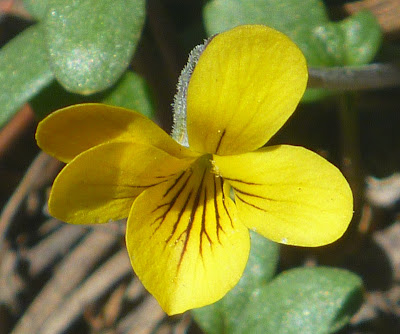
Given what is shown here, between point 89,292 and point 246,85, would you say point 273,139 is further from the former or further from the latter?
point 246,85

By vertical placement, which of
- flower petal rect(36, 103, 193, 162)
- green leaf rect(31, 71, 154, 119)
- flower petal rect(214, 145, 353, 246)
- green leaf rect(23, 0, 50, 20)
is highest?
flower petal rect(36, 103, 193, 162)

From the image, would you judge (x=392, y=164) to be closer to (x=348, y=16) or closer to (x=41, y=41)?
(x=348, y=16)

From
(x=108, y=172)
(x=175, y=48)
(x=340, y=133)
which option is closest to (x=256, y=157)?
(x=108, y=172)

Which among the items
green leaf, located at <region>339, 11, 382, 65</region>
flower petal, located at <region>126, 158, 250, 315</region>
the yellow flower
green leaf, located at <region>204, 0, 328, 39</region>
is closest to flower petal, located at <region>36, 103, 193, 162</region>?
the yellow flower

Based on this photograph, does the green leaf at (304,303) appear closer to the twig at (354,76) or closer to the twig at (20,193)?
the twig at (354,76)

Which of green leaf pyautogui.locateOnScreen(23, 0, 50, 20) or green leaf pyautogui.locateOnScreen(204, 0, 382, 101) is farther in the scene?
green leaf pyautogui.locateOnScreen(23, 0, 50, 20)

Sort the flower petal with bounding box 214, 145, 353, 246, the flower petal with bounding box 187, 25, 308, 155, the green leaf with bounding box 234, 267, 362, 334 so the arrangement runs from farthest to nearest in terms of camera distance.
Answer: the green leaf with bounding box 234, 267, 362, 334 → the flower petal with bounding box 214, 145, 353, 246 → the flower petal with bounding box 187, 25, 308, 155

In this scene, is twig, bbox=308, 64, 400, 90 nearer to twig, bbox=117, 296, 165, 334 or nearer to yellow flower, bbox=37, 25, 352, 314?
yellow flower, bbox=37, 25, 352, 314

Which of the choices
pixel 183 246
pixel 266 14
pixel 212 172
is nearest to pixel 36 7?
pixel 266 14
